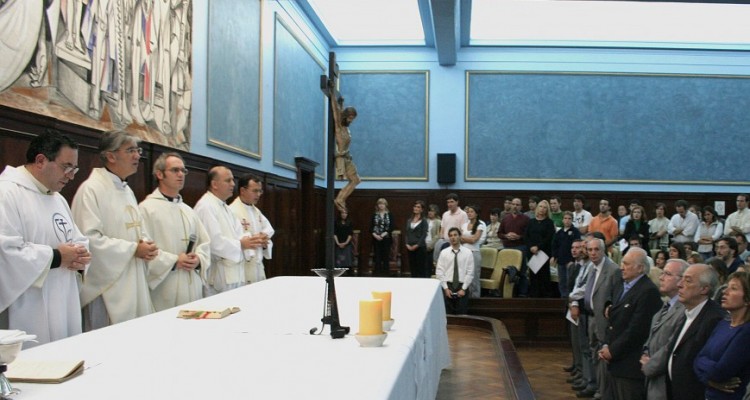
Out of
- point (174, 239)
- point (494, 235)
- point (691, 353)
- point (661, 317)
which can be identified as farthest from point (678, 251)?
point (174, 239)

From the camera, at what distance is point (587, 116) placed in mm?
15625

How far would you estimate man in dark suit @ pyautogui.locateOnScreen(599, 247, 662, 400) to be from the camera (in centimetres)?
557

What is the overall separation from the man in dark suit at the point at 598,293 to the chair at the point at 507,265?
12.6 ft

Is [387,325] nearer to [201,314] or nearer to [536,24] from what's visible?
[201,314]

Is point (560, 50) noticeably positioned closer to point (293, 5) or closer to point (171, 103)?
point (293, 5)

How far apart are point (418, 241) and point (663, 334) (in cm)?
737

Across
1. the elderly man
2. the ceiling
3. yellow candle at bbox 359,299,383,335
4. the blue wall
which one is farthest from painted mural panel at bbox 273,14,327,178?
yellow candle at bbox 359,299,383,335

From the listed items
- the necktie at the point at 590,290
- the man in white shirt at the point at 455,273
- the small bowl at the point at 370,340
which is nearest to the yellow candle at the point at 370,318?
the small bowl at the point at 370,340

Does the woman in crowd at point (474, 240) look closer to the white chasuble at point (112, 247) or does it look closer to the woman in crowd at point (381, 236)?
the woman in crowd at point (381, 236)

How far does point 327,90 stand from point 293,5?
9.72m

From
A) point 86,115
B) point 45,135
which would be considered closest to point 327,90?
point 45,135

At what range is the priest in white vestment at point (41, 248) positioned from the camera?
3246mm

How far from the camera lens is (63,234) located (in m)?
3.65

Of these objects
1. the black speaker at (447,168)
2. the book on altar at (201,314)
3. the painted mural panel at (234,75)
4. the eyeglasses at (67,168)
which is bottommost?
the book on altar at (201,314)
